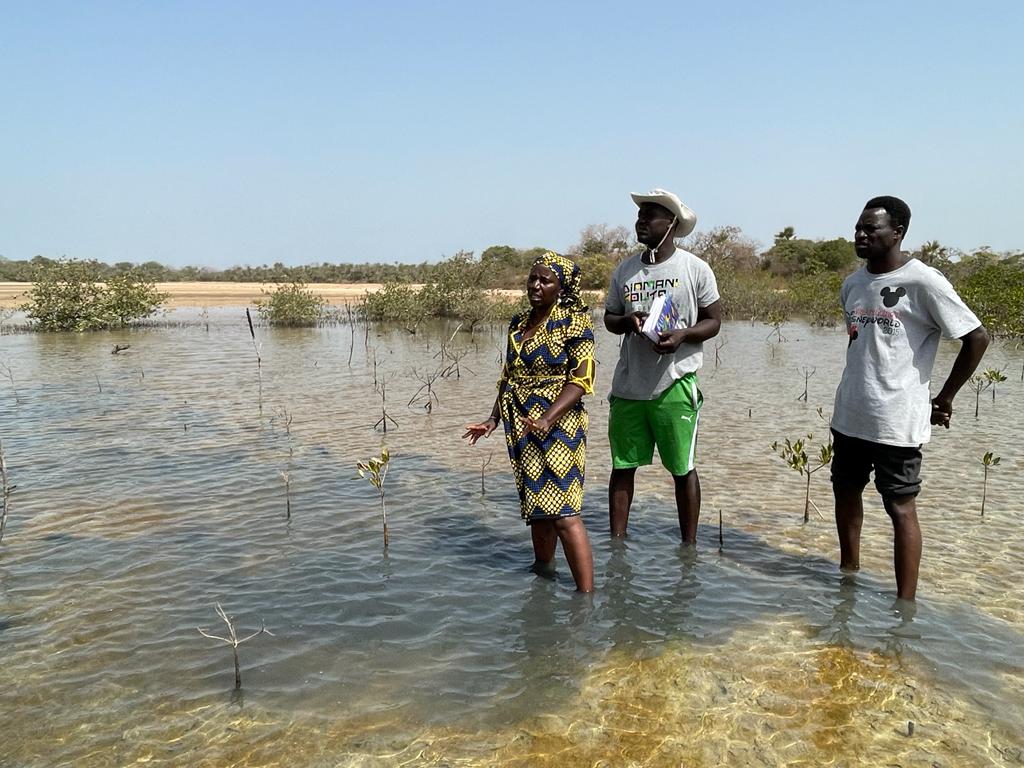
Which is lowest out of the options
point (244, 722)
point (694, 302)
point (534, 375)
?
point (244, 722)

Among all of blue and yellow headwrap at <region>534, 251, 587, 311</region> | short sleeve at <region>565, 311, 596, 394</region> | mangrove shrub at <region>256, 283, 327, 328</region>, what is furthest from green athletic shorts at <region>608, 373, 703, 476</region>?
mangrove shrub at <region>256, 283, 327, 328</region>

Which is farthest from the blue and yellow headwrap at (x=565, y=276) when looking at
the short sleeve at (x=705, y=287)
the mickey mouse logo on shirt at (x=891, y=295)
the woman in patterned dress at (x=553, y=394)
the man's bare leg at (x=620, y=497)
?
the mickey mouse logo on shirt at (x=891, y=295)

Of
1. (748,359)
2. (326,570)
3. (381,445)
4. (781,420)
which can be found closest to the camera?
(326,570)

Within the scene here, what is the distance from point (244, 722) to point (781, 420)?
7.97 meters

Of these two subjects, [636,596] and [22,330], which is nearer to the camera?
[636,596]

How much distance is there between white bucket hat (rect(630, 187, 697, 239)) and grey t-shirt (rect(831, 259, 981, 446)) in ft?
3.51

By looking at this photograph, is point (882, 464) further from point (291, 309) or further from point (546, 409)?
point (291, 309)

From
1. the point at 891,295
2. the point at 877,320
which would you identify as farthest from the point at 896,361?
the point at 891,295

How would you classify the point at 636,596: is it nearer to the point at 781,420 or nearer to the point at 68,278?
the point at 781,420

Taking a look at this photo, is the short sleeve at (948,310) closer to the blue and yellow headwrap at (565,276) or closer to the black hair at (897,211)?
the black hair at (897,211)

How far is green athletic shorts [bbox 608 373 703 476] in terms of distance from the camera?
4594 millimetres

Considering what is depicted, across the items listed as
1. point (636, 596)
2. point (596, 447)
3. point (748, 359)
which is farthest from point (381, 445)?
point (748, 359)

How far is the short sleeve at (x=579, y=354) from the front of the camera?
13.1 ft

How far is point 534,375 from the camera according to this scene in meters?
4.07
